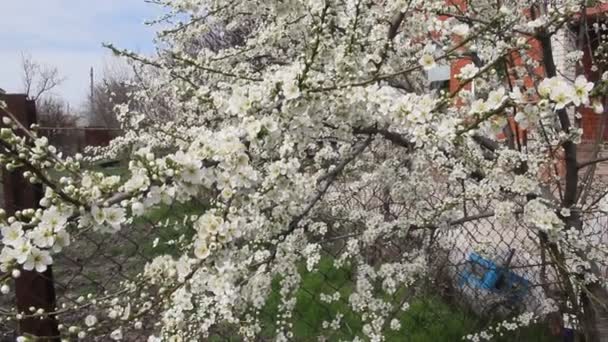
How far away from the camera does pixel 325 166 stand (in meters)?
2.55

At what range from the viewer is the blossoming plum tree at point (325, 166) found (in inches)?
46.8

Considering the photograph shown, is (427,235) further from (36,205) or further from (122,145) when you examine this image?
(122,145)

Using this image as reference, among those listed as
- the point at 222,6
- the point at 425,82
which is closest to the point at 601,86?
the point at 425,82

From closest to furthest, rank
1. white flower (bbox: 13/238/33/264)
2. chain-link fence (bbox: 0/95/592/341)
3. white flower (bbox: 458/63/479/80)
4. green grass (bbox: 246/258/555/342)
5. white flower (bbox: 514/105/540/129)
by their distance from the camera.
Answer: white flower (bbox: 13/238/33/264), white flower (bbox: 514/105/540/129), white flower (bbox: 458/63/479/80), chain-link fence (bbox: 0/95/592/341), green grass (bbox: 246/258/555/342)

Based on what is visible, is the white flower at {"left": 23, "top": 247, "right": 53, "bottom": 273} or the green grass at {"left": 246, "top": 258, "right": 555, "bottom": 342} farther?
the green grass at {"left": 246, "top": 258, "right": 555, "bottom": 342}

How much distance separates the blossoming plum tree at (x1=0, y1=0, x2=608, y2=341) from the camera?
1.19 m

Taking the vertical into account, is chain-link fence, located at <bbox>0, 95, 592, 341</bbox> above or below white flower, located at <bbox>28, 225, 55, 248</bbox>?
below

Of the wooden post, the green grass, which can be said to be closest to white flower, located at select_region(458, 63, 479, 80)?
the wooden post

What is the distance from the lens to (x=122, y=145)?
14.8 feet

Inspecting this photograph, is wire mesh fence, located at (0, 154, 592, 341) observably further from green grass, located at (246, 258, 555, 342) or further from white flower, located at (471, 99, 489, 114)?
white flower, located at (471, 99, 489, 114)

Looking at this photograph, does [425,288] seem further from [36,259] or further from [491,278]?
[36,259]

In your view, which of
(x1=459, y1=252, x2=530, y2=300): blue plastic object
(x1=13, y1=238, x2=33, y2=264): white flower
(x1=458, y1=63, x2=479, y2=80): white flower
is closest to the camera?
(x1=13, y1=238, x2=33, y2=264): white flower

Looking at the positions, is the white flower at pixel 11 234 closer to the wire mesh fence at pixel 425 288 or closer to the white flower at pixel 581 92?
the white flower at pixel 581 92

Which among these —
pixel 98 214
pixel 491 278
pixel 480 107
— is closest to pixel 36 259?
pixel 98 214
